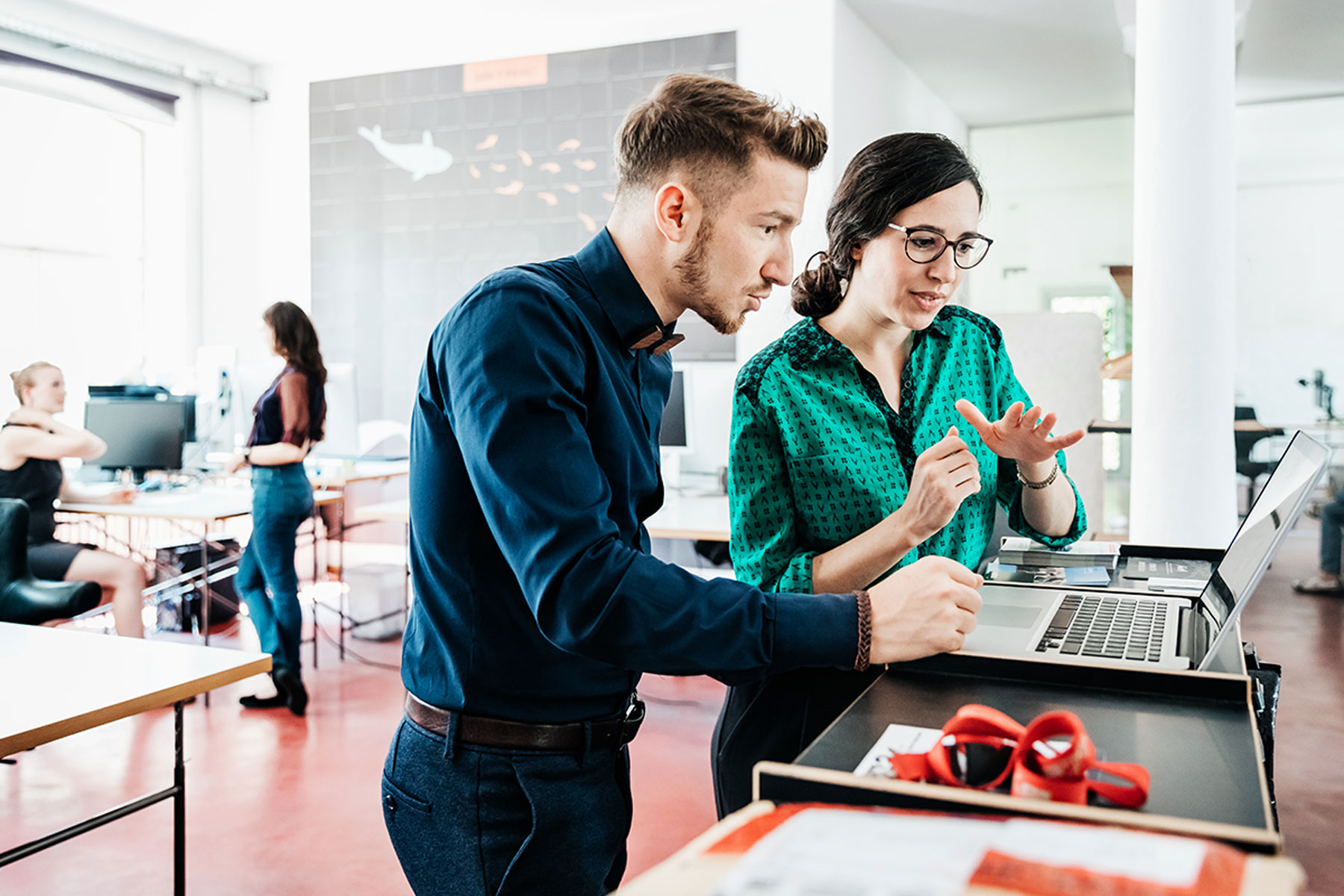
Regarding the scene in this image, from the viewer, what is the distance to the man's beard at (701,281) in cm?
106

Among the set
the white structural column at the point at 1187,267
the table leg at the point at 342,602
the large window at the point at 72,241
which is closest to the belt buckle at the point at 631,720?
the white structural column at the point at 1187,267

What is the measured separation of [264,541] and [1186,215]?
3.45 m

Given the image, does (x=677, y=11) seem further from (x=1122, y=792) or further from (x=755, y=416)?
(x=1122, y=792)

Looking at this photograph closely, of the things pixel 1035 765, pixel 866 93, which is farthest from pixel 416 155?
pixel 1035 765

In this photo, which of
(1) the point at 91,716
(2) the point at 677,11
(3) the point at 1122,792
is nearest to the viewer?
(3) the point at 1122,792

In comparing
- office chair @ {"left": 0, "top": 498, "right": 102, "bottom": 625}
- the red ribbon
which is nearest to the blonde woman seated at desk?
office chair @ {"left": 0, "top": 498, "right": 102, "bottom": 625}

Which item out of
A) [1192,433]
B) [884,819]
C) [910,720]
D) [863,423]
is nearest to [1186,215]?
[1192,433]

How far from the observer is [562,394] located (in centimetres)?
94

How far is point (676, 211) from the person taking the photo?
3.46ft

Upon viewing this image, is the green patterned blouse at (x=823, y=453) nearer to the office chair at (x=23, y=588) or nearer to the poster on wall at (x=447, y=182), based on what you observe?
the office chair at (x=23, y=588)

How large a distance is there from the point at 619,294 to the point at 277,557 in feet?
11.0

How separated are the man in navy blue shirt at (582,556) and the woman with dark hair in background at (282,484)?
10.1 feet

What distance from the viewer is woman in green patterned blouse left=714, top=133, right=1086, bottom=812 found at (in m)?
1.34

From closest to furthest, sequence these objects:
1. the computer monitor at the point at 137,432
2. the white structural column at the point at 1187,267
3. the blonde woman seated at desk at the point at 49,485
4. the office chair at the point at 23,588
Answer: the white structural column at the point at 1187,267 → the office chair at the point at 23,588 → the blonde woman seated at desk at the point at 49,485 → the computer monitor at the point at 137,432
